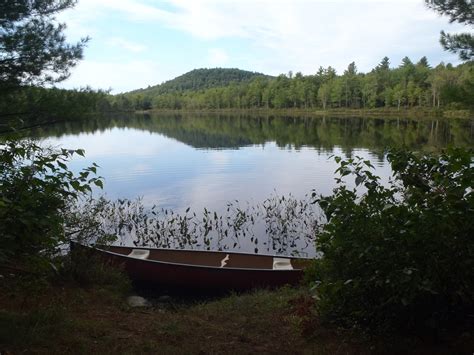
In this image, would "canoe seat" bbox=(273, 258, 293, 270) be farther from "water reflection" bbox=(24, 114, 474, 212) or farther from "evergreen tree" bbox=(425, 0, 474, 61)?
"evergreen tree" bbox=(425, 0, 474, 61)

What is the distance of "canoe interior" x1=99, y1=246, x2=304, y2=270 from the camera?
11.1 metres

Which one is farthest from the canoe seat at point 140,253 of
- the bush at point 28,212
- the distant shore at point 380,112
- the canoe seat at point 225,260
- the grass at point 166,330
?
the distant shore at point 380,112

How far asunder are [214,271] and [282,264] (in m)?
1.82

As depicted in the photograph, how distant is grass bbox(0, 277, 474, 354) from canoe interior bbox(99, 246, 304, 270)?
378cm

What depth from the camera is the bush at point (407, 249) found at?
368 cm

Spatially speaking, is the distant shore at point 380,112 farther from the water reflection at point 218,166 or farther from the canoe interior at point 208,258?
the canoe interior at point 208,258

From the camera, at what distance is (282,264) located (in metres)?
10.6

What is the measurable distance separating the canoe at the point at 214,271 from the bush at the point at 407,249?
4861 millimetres

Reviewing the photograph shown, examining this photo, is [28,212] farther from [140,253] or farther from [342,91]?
[342,91]

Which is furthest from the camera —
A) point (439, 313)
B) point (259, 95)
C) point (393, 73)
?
point (259, 95)

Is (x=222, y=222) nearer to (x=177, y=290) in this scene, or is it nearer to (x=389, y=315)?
(x=177, y=290)

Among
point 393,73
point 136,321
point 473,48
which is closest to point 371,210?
point 136,321

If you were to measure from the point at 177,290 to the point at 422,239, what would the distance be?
25.0 ft

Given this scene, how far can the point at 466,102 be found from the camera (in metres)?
7.28
